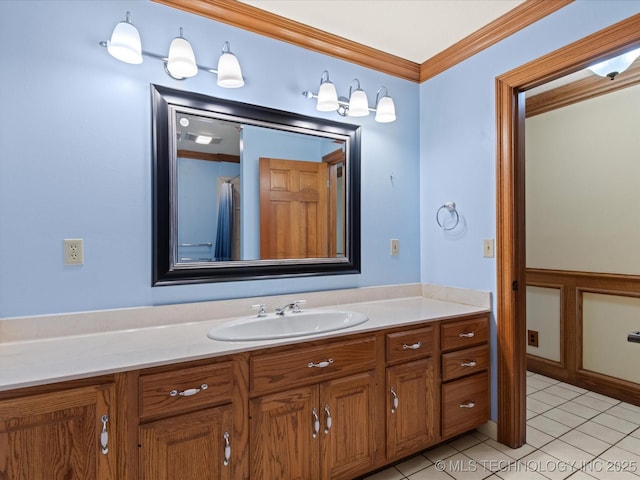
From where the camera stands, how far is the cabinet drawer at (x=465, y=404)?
1.85 meters

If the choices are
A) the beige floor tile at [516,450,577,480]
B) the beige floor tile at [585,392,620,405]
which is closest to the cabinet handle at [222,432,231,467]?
the beige floor tile at [516,450,577,480]

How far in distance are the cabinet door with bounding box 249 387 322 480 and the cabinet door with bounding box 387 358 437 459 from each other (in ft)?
1.35

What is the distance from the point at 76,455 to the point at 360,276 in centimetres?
160

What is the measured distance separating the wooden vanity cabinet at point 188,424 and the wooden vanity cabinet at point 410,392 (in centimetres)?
77

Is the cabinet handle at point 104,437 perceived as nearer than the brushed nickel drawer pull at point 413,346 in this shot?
Yes

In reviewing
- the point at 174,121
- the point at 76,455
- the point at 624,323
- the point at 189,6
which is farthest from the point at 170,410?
the point at 624,323

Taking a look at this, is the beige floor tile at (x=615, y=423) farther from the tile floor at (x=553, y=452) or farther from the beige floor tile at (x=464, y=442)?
the beige floor tile at (x=464, y=442)

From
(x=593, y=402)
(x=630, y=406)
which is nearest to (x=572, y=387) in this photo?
(x=593, y=402)

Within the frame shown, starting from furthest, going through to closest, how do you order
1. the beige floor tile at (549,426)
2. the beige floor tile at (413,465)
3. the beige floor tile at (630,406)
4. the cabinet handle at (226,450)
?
the beige floor tile at (630,406) < the beige floor tile at (549,426) < the beige floor tile at (413,465) < the cabinet handle at (226,450)

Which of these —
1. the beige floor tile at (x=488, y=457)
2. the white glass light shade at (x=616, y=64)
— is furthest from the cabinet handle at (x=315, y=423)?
the white glass light shade at (x=616, y=64)

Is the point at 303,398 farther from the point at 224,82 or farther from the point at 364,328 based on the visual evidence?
the point at 224,82

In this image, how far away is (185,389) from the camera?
1.22 metres

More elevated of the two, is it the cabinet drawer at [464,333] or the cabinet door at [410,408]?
the cabinet drawer at [464,333]

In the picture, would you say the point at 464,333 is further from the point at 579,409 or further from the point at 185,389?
the point at 185,389
